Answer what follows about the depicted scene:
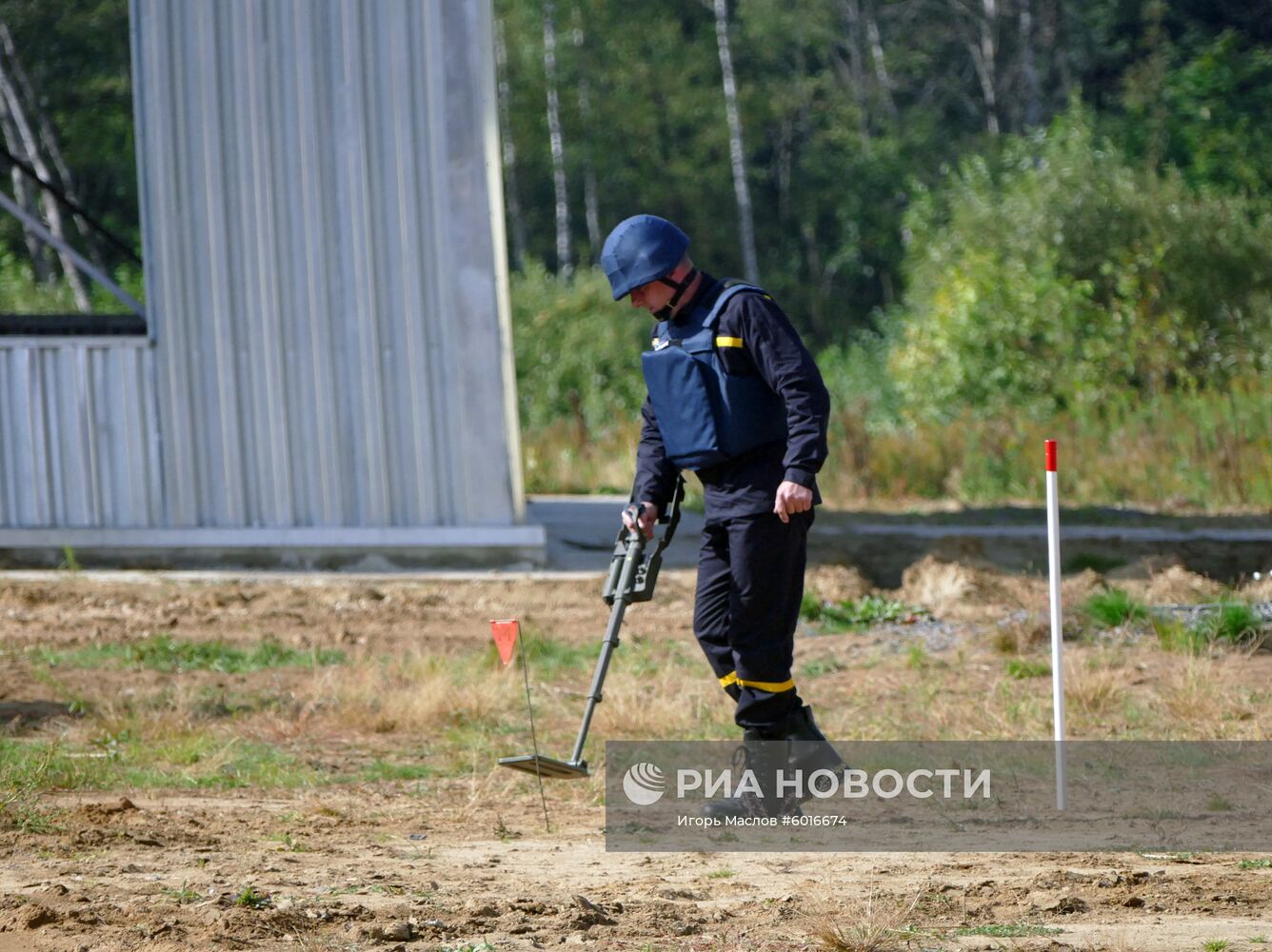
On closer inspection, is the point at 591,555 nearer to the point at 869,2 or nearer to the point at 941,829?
the point at 941,829

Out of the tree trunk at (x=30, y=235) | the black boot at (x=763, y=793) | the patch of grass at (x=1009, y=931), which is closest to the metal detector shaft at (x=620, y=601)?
the black boot at (x=763, y=793)

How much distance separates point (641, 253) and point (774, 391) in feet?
2.01

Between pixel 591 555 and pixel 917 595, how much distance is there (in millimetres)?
2794

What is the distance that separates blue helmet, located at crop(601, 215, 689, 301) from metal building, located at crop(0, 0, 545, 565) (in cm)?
573

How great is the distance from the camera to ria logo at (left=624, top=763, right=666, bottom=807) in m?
5.93

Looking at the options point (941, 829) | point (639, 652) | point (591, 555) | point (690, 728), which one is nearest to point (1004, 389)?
point (591, 555)

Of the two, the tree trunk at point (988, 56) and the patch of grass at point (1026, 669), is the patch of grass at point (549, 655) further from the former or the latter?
the tree trunk at point (988, 56)

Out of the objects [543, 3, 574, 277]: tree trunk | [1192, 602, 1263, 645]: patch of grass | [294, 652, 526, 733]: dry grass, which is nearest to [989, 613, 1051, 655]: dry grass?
[1192, 602, 1263, 645]: patch of grass

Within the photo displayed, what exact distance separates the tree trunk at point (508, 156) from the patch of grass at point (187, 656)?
98.6 ft

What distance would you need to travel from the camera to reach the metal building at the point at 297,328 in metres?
11.2

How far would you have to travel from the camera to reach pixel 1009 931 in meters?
4.04

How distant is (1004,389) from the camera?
819 inches

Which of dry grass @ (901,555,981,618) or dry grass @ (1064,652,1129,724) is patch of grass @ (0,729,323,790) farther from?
dry grass @ (901,555,981,618)

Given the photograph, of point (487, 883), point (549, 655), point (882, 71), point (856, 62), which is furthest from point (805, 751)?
point (856, 62)
